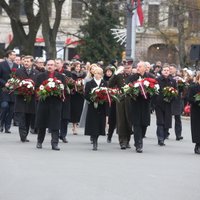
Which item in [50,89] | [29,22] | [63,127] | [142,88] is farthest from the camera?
[29,22]

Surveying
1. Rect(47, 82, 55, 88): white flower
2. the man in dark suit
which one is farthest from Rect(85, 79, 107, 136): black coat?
the man in dark suit

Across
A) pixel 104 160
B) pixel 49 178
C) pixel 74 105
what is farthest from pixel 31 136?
pixel 49 178

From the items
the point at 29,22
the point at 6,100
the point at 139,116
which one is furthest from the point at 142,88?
the point at 29,22

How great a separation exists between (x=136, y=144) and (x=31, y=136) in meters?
4.07

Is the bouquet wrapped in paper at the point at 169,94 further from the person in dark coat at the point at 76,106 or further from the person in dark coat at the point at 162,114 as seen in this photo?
the person in dark coat at the point at 76,106

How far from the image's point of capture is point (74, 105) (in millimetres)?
23547

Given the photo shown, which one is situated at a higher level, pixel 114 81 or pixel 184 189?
pixel 114 81

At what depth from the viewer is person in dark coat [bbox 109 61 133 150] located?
63.5ft

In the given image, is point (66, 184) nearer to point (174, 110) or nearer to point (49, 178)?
point (49, 178)

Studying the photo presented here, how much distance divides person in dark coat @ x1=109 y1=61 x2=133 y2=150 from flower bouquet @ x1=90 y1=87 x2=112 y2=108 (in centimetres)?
53

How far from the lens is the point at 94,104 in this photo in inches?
744

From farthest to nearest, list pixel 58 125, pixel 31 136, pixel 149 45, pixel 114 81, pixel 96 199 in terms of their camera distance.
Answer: pixel 149 45
pixel 31 136
pixel 114 81
pixel 58 125
pixel 96 199

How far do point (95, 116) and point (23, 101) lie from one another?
6.14ft

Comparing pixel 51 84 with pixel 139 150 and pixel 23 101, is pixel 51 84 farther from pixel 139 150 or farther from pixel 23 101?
pixel 139 150
